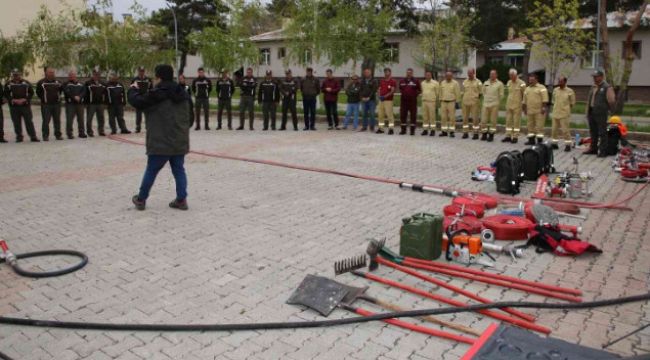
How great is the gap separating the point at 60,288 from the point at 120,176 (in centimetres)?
545

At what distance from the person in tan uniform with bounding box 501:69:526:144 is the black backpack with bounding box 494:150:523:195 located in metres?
5.60

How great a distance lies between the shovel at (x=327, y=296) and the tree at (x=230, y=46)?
1886cm

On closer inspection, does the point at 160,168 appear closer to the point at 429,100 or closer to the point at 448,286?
the point at 448,286

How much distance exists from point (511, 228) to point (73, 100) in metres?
13.1

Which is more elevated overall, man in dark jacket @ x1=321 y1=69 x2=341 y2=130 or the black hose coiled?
man in dark jacket @ x1=321 y1=69 x2=341 y2=130

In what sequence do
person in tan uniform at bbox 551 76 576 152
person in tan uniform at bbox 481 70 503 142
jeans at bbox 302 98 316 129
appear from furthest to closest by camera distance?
jeans at bbox 302 98 316 129, person in tan uniform at bbox 481 70 503 142, person in tan uniform at bbox 551 76 576 152

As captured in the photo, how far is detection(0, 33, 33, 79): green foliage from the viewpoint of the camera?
30.7 m

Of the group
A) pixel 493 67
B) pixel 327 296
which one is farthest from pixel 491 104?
pixel 493 67

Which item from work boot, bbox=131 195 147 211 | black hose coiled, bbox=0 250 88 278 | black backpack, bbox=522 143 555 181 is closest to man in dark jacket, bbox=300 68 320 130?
black backpack, bbox=522 143 555 181

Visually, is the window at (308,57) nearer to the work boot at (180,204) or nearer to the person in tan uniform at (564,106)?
the person in tan uniform at (564,106)

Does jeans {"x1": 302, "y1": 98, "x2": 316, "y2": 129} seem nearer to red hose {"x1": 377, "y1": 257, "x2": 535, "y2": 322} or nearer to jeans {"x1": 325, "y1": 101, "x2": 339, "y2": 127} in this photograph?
jeans {"x1": 325, "y1": 101, "x2": 339, "y2": 127}

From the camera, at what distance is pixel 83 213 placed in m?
7.54

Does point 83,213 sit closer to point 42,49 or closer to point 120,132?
point 120,132

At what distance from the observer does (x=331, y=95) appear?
17.1m
